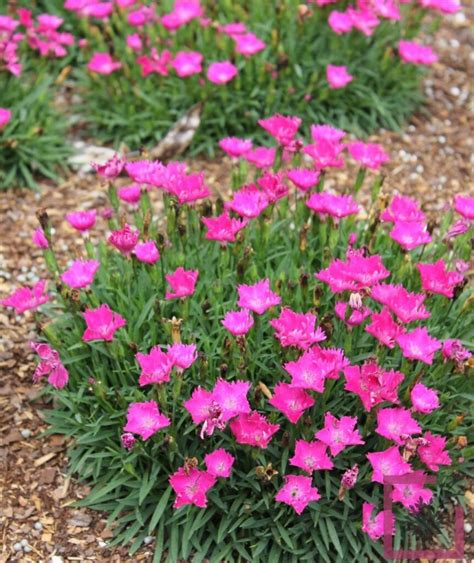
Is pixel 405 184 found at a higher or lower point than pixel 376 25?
lower

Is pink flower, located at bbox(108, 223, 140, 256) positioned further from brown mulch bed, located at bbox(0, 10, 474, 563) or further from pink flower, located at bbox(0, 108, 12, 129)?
pink flower, located at bbox(0, 108, 12, 129)

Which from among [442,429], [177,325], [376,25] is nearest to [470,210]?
[442,429]

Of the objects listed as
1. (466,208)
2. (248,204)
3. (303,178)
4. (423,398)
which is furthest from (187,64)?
(423,398)

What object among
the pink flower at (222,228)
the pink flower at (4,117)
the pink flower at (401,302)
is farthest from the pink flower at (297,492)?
the pink flower at (4,117)

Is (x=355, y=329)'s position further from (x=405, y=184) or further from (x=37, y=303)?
(x=405, y=184)

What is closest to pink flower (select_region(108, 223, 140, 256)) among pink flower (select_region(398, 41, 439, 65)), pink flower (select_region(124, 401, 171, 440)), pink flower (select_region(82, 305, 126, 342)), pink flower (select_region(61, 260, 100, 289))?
pink flower (select_region(61, 260, 100, 289))

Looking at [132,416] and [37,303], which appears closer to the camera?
[132,416]

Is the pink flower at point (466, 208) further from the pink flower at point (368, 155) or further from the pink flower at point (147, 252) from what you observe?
the pink flower at point (147, 252)
